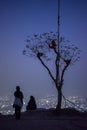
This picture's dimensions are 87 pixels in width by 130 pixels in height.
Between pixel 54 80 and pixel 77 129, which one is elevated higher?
pixel 54 80

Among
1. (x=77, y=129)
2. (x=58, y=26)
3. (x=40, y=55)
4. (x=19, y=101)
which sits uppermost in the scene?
(x=58, y=26)

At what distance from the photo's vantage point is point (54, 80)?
27.6m

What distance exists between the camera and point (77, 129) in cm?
1441

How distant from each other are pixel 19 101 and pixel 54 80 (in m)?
9.76

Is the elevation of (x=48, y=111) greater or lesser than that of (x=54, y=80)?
lesser

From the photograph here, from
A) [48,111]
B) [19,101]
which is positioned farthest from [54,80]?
[19,101]

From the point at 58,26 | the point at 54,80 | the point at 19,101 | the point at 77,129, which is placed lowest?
the point at 77,129

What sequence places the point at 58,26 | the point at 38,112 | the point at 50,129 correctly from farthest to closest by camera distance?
the point at 58,26
the point at 38,112
the point at 50,129

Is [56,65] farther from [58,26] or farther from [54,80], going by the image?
[58,26]

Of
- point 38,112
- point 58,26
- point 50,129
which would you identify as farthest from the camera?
point 58,26

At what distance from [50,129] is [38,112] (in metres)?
13.3

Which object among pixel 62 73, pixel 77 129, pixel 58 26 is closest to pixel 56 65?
pixel 62 73

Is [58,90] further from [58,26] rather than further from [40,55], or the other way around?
[58,26]

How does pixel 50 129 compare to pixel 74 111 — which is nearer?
pixel 50 129
